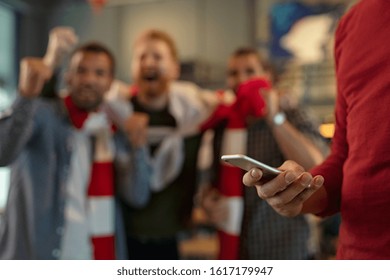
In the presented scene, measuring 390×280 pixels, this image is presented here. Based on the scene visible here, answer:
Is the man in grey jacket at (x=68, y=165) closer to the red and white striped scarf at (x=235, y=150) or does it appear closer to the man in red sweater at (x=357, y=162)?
the red and white striped scarf at (x=235, y=150)

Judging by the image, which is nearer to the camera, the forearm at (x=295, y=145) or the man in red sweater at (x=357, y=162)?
the man in red sweater at (x=357, y=162)

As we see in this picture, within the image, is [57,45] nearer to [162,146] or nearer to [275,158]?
[162,146]

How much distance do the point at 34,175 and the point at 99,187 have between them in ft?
0.41

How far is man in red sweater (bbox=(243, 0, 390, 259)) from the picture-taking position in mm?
→ 398

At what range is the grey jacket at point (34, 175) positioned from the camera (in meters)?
0.76

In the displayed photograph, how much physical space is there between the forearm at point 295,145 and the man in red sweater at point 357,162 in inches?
9.5

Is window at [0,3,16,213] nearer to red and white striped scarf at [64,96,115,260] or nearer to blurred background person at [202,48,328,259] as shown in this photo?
red and white striped scarf at [64,96,115,260]

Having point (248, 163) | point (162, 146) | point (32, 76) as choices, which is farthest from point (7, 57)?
point (248, 163)

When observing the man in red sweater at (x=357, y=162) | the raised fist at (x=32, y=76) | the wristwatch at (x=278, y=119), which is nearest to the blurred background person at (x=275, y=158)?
the wristwatch at (x=278, y=119)

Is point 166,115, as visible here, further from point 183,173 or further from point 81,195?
point 81,195

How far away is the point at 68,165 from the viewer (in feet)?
2.75

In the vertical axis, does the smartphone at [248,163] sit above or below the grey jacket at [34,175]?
above

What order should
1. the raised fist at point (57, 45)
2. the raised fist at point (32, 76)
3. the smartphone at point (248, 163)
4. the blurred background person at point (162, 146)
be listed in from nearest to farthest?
the smartphone at point (248, 163) → the raised fist at point (32, 76) → the raised fist at point (57, 45) → the blurred background person at point (162, 146)

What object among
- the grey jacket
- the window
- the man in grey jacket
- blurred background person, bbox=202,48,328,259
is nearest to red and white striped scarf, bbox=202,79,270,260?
blurred background person, bbox=202,48,328,259
